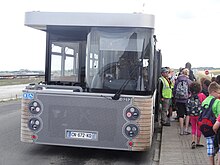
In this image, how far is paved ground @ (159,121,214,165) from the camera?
699 centimetres

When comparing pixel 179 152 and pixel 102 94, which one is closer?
pixel 102 94

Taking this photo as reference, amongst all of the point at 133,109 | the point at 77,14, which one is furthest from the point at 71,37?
the point at 133,109

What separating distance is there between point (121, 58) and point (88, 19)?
3.49 ft

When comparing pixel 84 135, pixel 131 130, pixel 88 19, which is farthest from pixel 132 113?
pixel 88 19

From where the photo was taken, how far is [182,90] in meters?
9.80

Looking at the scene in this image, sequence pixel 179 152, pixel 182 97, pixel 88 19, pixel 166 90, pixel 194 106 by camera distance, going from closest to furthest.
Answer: pixel 88 19 → pixel 179 152 → pixel 194 106 → pixel 182 97 → pixel 166 90

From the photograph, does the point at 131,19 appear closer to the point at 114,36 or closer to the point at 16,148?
the point at 114,36

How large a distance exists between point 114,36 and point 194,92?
2.50 metres

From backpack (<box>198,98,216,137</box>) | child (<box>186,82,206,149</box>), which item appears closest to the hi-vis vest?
child (<box>186,82,206,149</box>)

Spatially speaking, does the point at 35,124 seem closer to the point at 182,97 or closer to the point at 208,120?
the point at 208,120

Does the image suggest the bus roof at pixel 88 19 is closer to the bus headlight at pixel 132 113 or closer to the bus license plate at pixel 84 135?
the bus headlight at pixel 132 113

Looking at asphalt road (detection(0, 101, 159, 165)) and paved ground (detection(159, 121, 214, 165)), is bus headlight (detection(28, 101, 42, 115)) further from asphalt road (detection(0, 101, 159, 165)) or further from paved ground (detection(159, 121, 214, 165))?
paved ground (detection(159, 121, 214, 165))

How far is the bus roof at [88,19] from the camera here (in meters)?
6.95

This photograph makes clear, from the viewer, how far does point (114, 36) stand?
718cm
